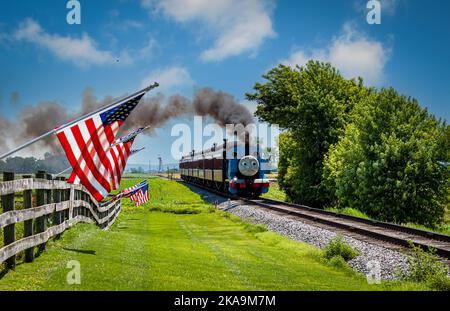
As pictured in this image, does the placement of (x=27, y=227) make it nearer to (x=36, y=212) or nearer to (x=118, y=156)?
(x=36, y=212)

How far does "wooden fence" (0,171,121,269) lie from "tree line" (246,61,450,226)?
15905 mm

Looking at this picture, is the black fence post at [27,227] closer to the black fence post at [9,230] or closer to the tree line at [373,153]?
the black fence post at [9,230]

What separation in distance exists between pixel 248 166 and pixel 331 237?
2094cm

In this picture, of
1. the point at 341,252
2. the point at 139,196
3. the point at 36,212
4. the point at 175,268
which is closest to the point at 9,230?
the point at 36,212

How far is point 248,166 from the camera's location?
3538cm

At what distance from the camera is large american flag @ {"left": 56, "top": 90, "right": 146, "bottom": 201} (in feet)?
29.7

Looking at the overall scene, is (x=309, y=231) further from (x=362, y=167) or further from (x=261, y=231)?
(x=362, y=167)

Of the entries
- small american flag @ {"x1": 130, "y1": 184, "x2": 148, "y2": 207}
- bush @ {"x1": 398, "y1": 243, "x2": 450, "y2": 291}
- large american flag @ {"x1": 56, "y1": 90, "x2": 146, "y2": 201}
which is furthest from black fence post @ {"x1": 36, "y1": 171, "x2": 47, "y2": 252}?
small american flag @ {"x1": 130, "y1": 184, "x2": 148, "y2": 207}

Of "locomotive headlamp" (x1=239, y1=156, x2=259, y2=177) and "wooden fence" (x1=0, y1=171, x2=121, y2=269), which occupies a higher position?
"locomotive headlamp" (x1=239, y1=156, x2=259, y2=177)

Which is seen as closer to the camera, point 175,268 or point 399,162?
point 175,268

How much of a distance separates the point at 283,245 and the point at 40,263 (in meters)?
7.82

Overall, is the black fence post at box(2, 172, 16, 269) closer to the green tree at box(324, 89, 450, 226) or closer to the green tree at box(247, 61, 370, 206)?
the green tree at box(324, 89, 450, 226)
